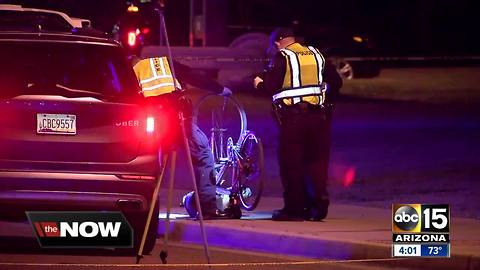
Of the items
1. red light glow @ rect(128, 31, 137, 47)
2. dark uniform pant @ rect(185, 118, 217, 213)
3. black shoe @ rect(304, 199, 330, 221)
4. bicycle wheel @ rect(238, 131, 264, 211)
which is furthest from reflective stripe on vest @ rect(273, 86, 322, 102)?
red light glow @ rect(128, 31, 137, 47)

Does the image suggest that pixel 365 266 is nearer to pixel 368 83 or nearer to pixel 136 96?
pixel 136 96

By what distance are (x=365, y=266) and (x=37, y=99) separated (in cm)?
290

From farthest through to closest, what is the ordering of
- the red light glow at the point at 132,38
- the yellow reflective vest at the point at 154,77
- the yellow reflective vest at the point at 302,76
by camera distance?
the red light glow at the point at 132,38 < the yellow reflective vest at the point at 302,76 < the yellow reflective vest at the point at 154,77

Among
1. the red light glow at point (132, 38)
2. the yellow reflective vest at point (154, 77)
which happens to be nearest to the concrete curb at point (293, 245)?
the yellow reflective vest at point (154, 77)

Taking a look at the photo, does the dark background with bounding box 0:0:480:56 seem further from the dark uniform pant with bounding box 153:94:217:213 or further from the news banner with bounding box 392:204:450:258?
the news banner with bounding box 392:204:450:258

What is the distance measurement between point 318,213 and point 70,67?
275 cm

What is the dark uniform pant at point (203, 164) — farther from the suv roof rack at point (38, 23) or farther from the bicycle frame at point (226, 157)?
the suv roof rack at point (38, 23)

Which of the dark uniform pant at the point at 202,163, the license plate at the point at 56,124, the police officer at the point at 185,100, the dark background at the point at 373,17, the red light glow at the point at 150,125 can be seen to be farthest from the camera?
the dark background at the point at 373,17

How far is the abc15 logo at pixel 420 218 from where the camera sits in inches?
367

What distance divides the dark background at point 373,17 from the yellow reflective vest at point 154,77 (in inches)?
986

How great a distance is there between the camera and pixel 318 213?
11.2m

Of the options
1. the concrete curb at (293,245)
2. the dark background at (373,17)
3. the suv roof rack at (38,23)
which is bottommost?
the concrete curb at (293,245)

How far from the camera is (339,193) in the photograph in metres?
13.8

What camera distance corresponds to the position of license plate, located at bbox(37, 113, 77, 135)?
30.6 feet
